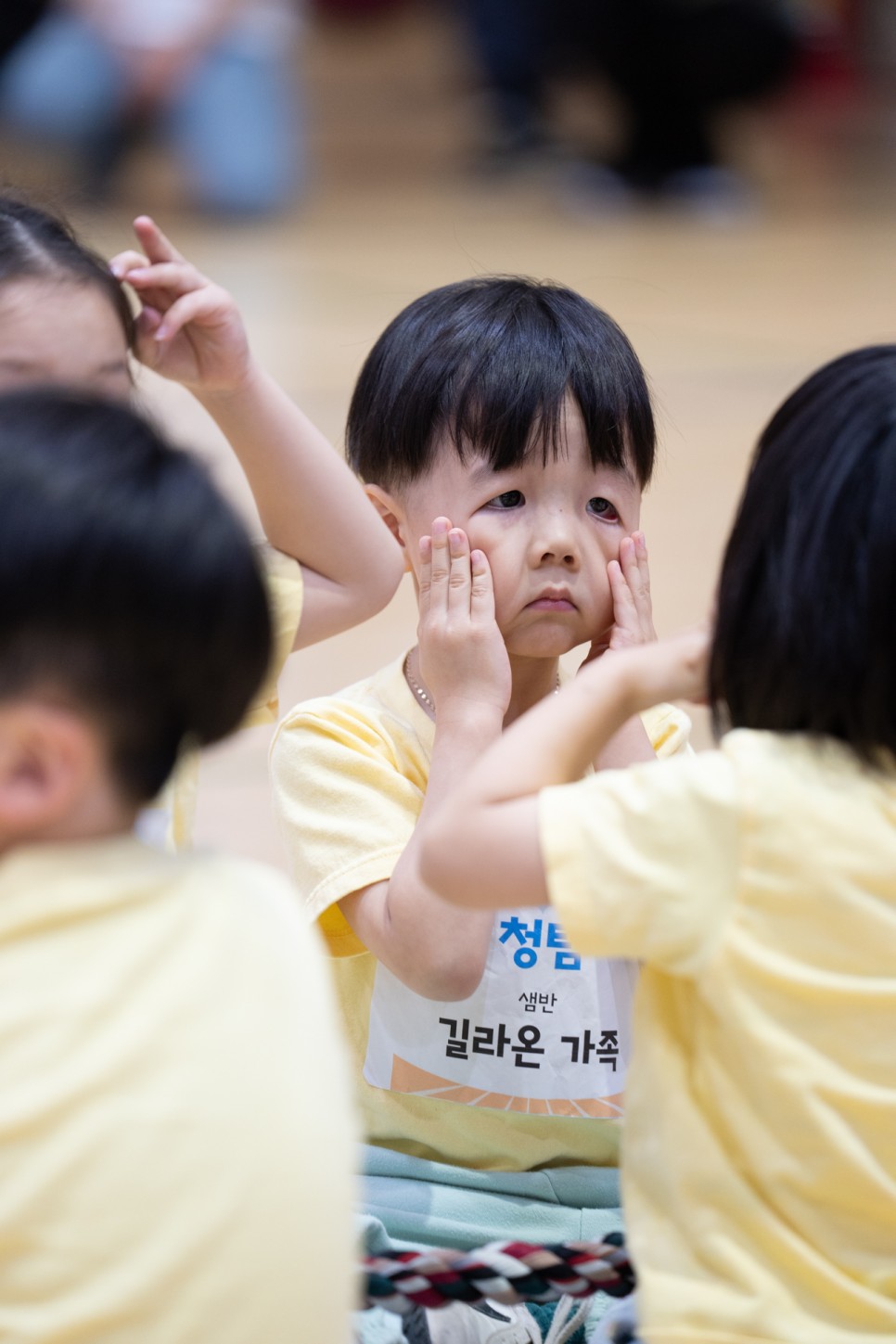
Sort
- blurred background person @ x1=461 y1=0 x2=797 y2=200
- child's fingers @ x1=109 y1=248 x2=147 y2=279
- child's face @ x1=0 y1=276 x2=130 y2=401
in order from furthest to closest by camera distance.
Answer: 1. blurred background person @ x1=461 y1=0 x2=797 y2=200
2. child's fingers @ x1=109 y1=248 x2=147 y2=279
3. child's face @ x1=0 y1=276 x2=130 y2=401

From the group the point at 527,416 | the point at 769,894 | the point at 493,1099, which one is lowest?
the point at 493,1099

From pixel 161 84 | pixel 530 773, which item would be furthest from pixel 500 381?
pixel 161 84

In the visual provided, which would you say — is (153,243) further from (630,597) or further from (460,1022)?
(460,1022)

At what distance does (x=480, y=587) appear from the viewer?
1.12 meters

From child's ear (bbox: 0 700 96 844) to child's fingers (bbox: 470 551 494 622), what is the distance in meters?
0.43

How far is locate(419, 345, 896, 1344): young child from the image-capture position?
2.59ft

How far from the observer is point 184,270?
1250 millimetres

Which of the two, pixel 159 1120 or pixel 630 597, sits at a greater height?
pixel 630 597

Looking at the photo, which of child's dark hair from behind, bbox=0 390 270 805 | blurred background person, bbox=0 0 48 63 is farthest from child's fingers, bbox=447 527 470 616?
blurred background person, bbox=0 0 48 63

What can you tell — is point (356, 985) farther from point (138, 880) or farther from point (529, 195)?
point (529, 195)

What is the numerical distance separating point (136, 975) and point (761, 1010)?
0.98ft

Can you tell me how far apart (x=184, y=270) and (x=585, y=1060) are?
632 millimetres

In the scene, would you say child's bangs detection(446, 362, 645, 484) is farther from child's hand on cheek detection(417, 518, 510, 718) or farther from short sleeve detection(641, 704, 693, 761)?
short sleeve detection(641, 704, 693, 761)

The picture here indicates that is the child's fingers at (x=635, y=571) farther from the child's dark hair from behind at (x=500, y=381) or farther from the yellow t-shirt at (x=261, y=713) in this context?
the yellow t-shirt at (x=261, y=713)
